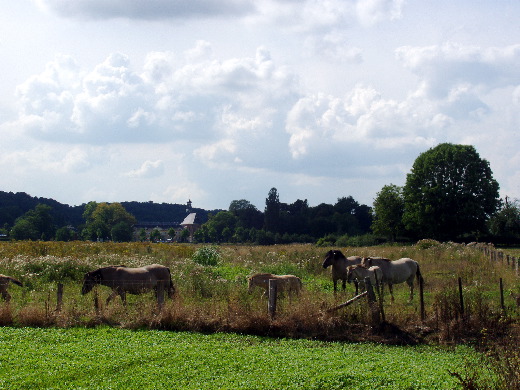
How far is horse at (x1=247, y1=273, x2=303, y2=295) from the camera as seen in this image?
18875mm

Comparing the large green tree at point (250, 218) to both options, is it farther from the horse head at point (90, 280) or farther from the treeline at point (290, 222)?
the horse head at point (90, 280)

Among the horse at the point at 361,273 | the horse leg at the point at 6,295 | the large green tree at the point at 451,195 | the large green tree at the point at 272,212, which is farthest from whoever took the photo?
the large green tree at the point at 272,212

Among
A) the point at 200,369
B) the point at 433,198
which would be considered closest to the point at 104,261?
the point at 200,369

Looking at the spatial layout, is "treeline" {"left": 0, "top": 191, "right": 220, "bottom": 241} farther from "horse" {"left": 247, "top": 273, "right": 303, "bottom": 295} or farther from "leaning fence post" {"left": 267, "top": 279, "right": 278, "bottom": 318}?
"leaning fence post" {"left": 267, "top": 279, "right": 278, "bottom": 318}

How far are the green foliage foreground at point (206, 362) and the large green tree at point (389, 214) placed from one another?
6842 cm

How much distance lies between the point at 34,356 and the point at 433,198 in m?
66.9

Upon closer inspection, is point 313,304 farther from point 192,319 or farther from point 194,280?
point 194,280

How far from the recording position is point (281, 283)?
19.1 metres

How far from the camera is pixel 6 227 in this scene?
130 m

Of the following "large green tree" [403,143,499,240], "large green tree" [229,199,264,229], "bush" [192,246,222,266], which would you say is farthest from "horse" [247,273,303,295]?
"large green tree" [229,199,264,229]

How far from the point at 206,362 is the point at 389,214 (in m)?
72.5

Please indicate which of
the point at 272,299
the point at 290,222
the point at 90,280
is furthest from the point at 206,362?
the point at 290,222

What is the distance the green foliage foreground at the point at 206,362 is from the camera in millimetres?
9977

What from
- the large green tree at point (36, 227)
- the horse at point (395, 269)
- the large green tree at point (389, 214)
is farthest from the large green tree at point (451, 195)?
the large green tree at point (36, 227)
